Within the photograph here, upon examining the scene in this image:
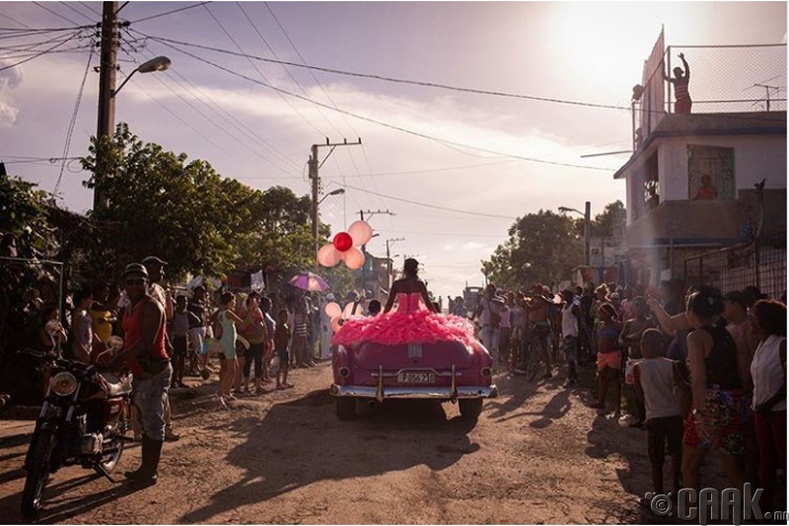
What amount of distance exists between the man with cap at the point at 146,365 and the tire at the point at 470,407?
4.14 m

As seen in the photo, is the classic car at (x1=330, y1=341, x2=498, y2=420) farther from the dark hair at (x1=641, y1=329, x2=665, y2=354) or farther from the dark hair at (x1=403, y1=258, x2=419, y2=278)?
the dark hair at (x1=641, y1=329, x2=665, y2=354)

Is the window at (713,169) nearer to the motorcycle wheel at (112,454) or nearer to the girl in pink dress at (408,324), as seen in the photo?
the girl in pink dress at (408,324)

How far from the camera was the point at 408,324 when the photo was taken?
8578mm

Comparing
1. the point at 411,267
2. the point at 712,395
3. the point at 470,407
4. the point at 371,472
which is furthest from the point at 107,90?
the point at 712,395

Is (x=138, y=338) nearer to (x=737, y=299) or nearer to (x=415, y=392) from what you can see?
(x=415, y=392)

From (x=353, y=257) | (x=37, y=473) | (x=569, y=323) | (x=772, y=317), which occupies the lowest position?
(x=37, y=473)

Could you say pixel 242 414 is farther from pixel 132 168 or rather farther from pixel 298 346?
pixel 298 346

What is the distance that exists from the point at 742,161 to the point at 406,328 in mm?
15851

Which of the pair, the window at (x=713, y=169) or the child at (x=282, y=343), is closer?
the child at (x=282, y=343)

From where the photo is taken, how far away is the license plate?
26.9 ft

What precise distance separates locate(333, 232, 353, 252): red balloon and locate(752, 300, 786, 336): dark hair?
11.1 metres

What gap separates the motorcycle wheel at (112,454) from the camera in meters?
5.72

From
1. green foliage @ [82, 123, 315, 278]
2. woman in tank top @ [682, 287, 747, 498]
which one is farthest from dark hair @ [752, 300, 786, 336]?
green foliage @ [82, 123, 315, 278]

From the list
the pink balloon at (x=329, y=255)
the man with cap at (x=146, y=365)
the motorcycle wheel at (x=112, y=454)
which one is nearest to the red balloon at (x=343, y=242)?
the pink balloon at (x=329, y=255)
